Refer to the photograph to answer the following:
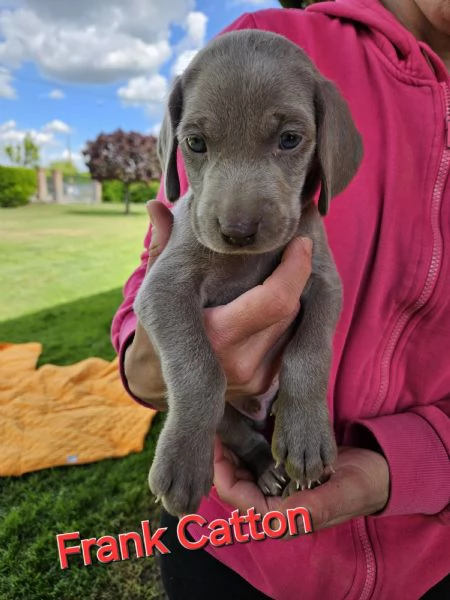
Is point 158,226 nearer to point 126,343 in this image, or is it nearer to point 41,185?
point 126,343

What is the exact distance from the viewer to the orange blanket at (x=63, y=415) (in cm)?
389

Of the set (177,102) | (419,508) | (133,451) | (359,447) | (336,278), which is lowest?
(133,451)

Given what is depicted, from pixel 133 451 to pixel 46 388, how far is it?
125 centimetres

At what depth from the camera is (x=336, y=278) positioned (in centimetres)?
167

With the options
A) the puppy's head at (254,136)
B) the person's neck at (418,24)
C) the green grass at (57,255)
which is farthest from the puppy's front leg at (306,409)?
the green grass at (57,255)

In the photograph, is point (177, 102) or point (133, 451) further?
point (133, 451)

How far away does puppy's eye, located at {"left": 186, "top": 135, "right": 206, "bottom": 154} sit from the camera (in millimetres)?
1480

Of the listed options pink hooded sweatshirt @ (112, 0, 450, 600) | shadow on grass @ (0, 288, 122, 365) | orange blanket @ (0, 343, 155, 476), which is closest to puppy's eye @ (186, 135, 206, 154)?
pink hooded sweatshirt @ (112, 0, 450, 600)

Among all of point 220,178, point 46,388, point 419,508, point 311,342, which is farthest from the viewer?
point 46,388

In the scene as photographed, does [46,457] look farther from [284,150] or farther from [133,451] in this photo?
[284,150]

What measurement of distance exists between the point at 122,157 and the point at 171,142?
18544mm

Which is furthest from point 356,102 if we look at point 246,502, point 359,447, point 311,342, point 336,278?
point 246,502

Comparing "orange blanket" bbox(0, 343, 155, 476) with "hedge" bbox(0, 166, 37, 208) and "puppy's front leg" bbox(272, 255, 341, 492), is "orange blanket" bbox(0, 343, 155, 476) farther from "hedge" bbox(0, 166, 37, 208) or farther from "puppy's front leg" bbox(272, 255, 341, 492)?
"hedge" bbox(0, 166, 37, 208)

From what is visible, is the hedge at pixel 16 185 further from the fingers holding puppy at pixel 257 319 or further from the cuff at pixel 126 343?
the fingers holding puppy at pixel 257 319
